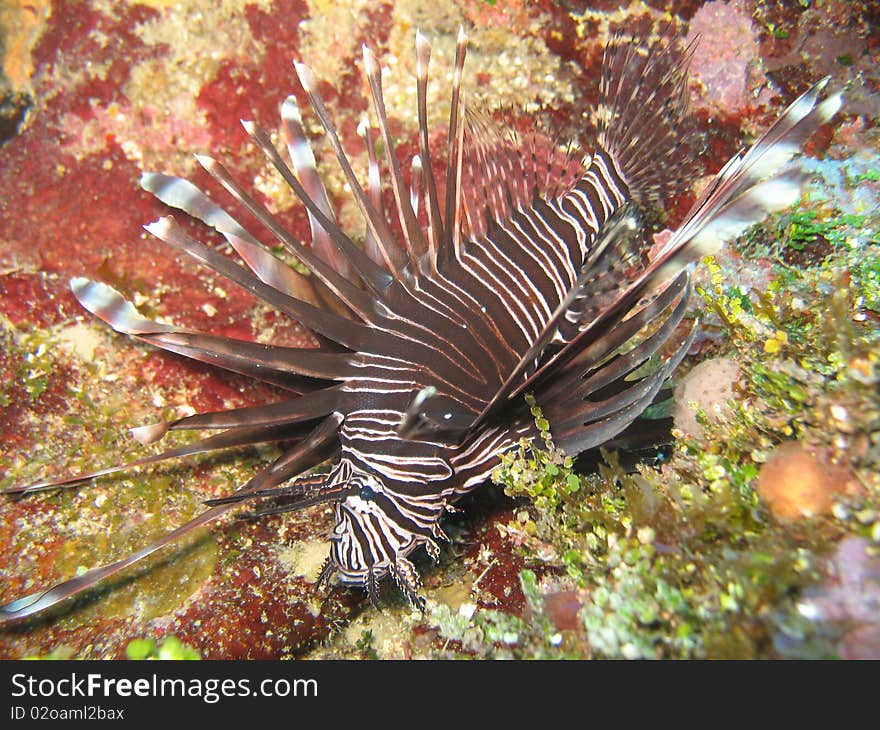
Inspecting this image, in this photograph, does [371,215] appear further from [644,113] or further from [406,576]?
[644,113]

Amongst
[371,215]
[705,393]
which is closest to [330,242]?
[371,215]

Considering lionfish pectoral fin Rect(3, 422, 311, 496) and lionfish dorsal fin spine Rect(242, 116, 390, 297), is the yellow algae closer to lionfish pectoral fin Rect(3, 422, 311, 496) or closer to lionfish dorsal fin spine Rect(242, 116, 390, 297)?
lionfish dorsal fin spine Rect(242, 116, 390, 297)

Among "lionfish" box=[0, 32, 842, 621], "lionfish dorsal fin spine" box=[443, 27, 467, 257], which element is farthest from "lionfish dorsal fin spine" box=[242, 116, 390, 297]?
"lionfish dorsal fin spine" box=[443, 27, 467, 257]

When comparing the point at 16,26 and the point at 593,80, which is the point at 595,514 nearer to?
the point at 593,80

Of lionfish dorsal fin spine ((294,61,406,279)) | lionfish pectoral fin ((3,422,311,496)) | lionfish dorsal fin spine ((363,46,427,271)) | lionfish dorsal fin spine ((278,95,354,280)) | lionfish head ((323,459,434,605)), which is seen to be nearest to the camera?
lionfish head ((323,459,434,605))

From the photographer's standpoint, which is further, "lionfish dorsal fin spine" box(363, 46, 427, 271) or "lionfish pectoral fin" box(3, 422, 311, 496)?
"lionfish dorsal fin spine" box(363, 46, 427, 271)

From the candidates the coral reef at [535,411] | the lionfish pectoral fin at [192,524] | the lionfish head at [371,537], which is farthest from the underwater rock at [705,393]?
the lionfish pectoral fin at [192,524]

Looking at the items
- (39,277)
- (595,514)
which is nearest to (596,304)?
(595,514)
